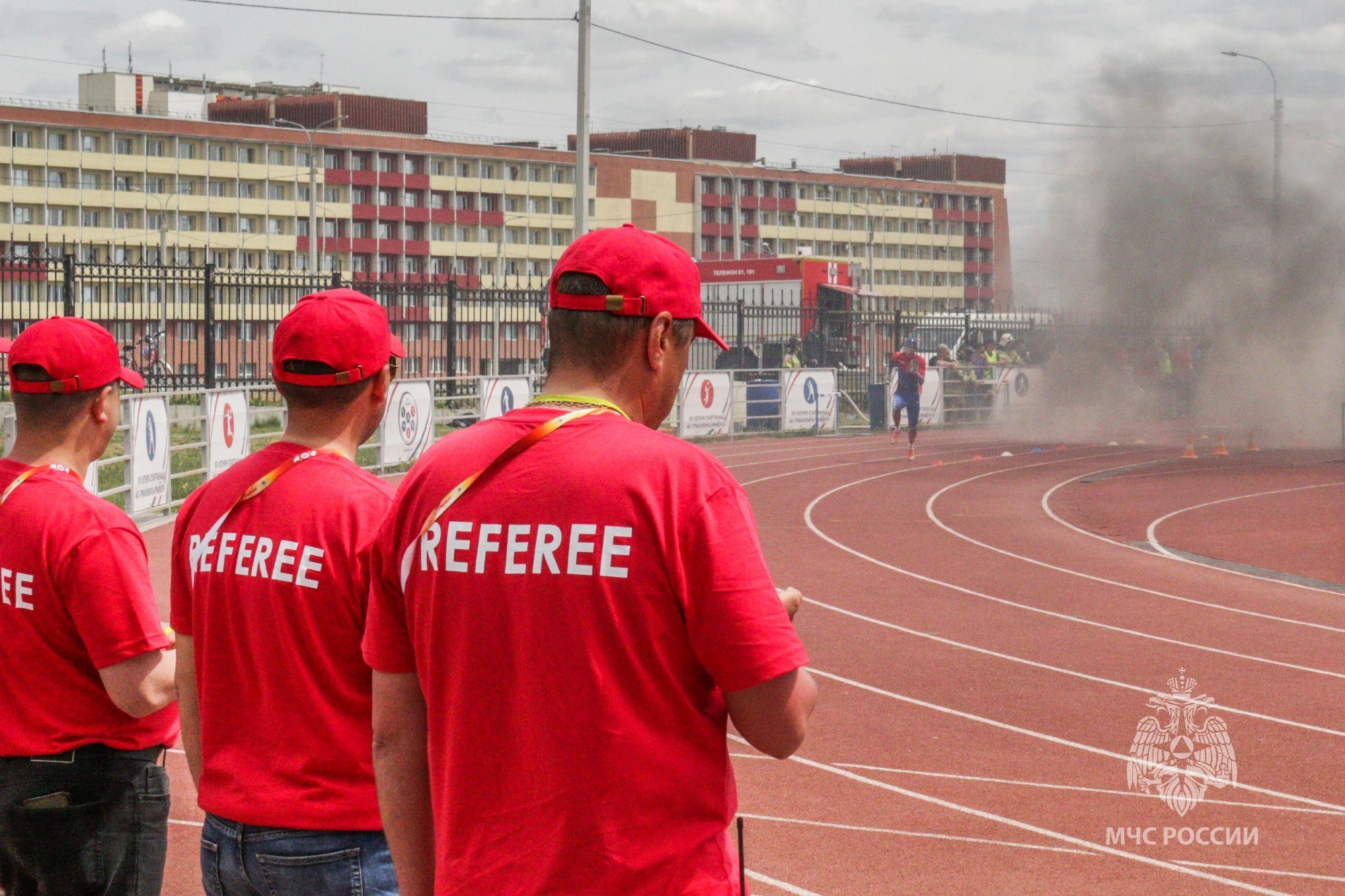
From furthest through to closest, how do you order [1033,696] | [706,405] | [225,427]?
[706,405] → [225,427] → [1033,696]

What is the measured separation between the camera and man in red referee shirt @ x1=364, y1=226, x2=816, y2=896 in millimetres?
1981

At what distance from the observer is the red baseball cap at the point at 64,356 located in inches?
132

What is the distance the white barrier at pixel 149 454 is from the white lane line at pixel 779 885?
10248 millimetres

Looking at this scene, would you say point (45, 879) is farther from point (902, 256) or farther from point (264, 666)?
point (902, 256)

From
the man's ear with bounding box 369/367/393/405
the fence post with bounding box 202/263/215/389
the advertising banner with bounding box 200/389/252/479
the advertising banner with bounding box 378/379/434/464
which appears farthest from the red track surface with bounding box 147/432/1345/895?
the fence post with bounding box 202/263/215/389

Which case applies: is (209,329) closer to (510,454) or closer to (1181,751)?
(1181,751)

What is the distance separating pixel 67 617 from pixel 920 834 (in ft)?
13.1

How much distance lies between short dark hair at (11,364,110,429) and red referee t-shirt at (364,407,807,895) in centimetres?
160

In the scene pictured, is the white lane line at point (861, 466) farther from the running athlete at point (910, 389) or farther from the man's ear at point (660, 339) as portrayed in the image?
the man's ear at point (660, 339)

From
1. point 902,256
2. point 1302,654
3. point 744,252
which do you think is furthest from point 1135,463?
point 902,256

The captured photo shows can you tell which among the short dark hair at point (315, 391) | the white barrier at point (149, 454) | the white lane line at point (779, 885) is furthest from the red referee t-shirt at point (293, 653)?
the white barrier at point (149, 454)

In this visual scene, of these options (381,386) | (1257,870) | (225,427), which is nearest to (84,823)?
(381,386)

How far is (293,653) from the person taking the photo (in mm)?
2664

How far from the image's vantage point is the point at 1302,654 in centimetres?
1017
